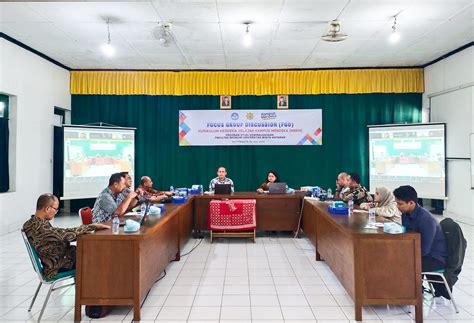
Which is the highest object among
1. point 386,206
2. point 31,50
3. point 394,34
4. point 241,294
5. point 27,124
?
point 31,50

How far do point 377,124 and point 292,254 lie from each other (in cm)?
476

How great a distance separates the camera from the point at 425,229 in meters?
2.82

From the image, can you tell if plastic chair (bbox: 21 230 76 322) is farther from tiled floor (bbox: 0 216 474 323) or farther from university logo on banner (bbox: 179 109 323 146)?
university logo on banner (bbox: 179 109 323 146)

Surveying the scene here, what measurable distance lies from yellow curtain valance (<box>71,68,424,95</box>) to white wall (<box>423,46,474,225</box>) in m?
0.82

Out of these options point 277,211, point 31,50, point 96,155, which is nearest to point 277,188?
point 277,211

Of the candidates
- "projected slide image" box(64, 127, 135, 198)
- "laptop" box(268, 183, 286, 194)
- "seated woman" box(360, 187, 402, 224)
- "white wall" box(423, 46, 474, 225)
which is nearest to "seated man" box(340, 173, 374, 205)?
"seated woman" box(360, 187, 402, 224)

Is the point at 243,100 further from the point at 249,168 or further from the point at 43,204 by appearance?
the point at 43,204

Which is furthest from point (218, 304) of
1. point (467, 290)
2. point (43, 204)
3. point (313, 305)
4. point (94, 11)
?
point (94, 11)

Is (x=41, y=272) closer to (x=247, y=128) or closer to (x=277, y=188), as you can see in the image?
(x=277, y=188)

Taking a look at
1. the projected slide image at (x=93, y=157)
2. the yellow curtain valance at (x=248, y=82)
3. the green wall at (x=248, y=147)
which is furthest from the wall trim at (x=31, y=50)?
the projected slide image at (x=93, y=157)

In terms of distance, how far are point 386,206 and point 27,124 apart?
6304 mm

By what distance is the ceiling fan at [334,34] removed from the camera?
483 centimetres

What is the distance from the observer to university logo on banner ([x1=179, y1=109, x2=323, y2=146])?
26.7 feet

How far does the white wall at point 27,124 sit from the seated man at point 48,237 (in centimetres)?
380
